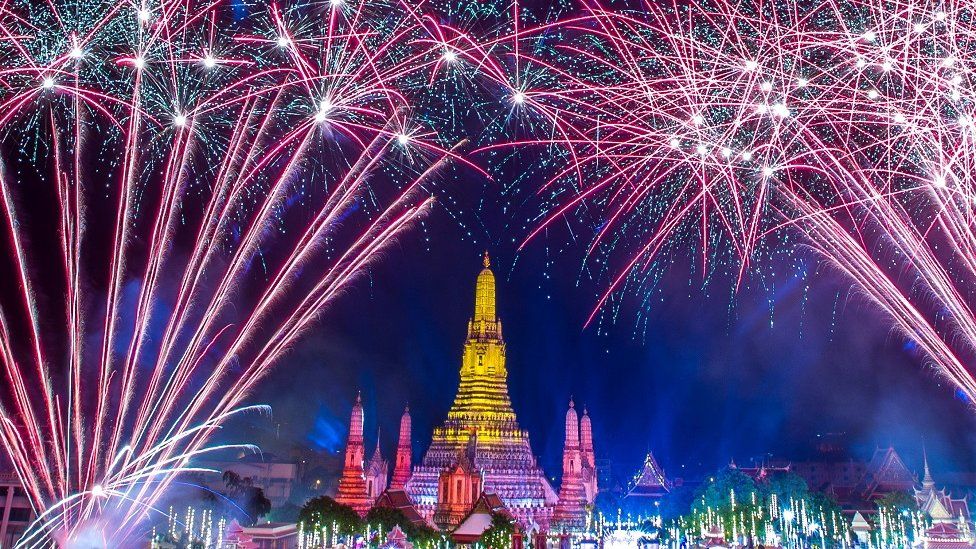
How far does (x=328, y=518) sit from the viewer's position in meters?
36.7

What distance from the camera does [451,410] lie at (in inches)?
2329

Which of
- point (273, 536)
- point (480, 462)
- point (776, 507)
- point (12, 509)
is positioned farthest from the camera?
point (480, 462)

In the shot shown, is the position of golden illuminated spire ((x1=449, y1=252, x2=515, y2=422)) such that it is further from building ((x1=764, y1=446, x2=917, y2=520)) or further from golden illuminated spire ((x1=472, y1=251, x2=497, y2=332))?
building ((x1=764, y1=446, x2=917, y2=520))

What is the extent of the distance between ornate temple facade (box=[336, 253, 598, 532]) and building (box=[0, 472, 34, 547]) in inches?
838

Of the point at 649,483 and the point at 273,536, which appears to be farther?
the point at 649,483

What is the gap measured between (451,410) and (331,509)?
73.4 ft

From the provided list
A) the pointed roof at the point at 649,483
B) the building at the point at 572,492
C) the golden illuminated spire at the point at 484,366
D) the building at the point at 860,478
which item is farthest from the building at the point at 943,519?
the golden illuminated spire at the point at 484,366

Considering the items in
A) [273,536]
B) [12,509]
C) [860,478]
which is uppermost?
[860,478]

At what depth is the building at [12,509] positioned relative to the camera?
30394 millimetres

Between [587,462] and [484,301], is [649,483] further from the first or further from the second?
[484,301]

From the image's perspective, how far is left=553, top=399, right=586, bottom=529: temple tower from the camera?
54.2 meters

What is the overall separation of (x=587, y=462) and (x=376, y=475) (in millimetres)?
15276

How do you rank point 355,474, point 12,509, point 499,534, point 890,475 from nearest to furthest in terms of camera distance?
1. point 12,509
2. point 499,534
3. point 355,474
4. point 890,475

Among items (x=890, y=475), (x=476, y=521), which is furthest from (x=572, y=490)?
(x=890, y=475)
